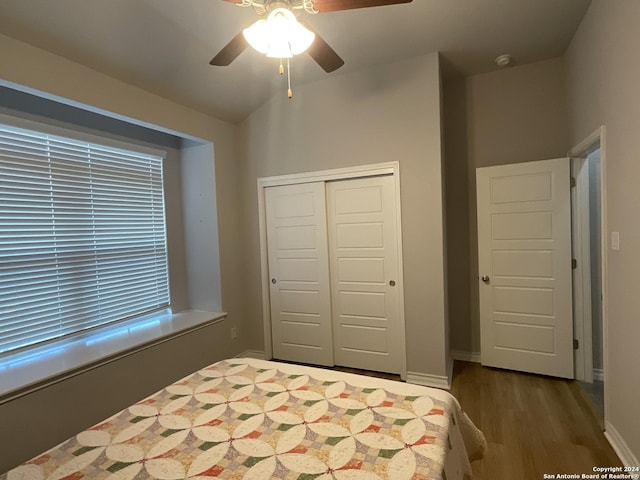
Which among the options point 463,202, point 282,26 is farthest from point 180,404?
point 463,202

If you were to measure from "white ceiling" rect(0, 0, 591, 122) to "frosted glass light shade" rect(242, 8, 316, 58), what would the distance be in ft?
2.65

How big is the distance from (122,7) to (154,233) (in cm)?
188

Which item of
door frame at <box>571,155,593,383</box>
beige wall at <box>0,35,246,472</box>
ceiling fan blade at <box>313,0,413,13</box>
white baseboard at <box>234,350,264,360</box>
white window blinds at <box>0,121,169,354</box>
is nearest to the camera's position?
ceiling fan blade at <box>313,0,413,13</box>

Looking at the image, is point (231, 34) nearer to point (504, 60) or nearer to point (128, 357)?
point (504, 60)

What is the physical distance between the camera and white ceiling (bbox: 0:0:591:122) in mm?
1950

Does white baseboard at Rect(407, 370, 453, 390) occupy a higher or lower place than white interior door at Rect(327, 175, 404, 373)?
lower

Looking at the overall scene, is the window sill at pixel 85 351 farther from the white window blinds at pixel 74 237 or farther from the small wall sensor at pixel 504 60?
the small wall sensor at pixel 504 60

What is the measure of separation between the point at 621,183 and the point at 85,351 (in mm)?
3611

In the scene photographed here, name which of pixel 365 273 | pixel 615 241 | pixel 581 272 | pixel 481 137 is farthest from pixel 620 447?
pixel 481 137

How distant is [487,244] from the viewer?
3064 millimetres

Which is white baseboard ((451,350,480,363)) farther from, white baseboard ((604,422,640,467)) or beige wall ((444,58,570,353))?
white baseboard ((604,422,640,467))

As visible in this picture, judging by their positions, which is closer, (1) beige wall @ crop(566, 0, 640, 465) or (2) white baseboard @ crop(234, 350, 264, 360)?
(1) beige wall @ crop(566, 0, 640, 465)

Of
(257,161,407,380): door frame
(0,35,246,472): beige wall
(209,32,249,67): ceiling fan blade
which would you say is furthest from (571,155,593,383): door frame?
(0,35,246,472): beige wall

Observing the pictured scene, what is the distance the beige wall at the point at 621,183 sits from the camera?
166 cm
